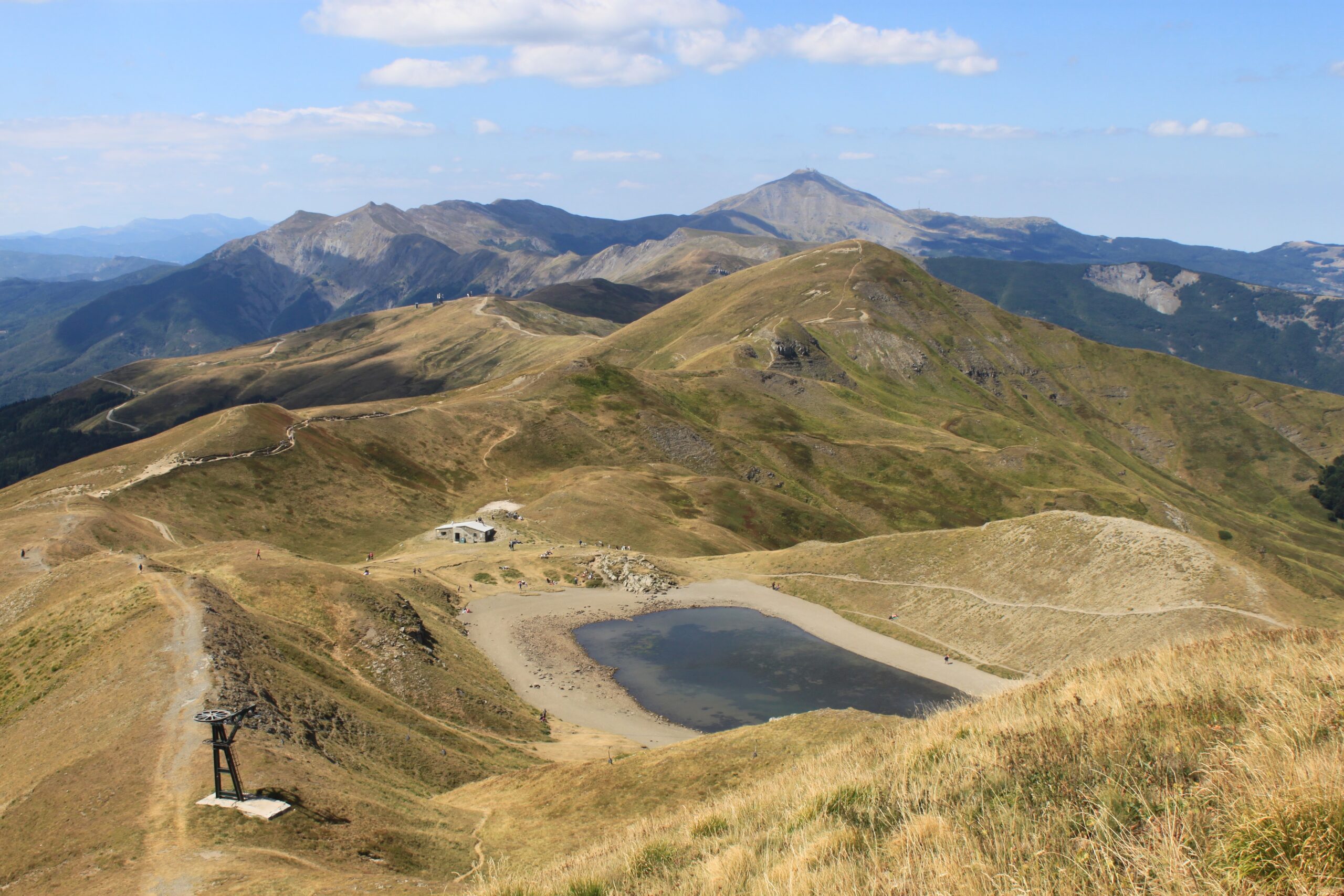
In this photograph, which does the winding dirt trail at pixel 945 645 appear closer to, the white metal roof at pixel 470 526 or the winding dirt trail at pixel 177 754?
the white metal roof at pixel 470 526

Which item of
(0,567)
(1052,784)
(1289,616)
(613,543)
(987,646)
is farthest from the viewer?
(613,543)

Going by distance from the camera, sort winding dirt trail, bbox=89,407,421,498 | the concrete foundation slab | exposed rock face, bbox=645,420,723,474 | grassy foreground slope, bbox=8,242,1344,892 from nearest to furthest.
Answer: grassy foreground slope, bbox=8,242,1344,892
the concrete foundation slab
winding dirt trail, bbox=89,407,421,498
exposed rock face, bbox=645,420,723,474

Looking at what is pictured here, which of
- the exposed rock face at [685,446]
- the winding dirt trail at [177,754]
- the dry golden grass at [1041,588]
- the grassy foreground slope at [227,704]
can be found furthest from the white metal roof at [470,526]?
the exposed rock face at [685,446]

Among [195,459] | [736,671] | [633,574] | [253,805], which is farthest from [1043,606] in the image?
[195,459]

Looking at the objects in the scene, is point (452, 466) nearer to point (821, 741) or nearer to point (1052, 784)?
point (821, 741)

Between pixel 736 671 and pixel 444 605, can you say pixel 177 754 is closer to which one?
pixel 444 605

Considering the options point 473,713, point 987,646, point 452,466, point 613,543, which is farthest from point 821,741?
point 452,466

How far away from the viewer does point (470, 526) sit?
10369 centimetres

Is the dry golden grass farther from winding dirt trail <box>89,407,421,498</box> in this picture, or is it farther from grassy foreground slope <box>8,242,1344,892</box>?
winding dirt trail <box>89,407,421,498</box>

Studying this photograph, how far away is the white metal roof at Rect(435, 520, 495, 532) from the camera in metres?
103

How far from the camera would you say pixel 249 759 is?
31609 mm

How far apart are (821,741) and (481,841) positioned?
1737 centimetres

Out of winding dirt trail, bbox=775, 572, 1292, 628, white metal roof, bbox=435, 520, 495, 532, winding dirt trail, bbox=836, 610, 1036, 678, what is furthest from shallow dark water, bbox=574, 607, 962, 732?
white metal roof, bbox=435, 520, 495, 532

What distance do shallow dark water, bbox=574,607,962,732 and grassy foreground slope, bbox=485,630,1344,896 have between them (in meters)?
49.3
